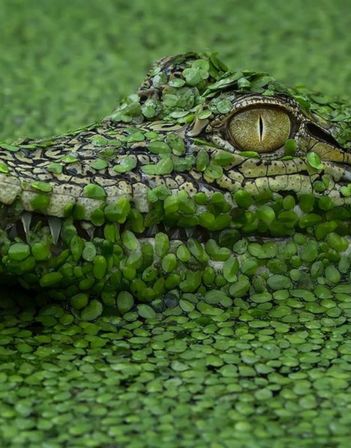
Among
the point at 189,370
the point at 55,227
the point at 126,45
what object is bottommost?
the point at 189,370

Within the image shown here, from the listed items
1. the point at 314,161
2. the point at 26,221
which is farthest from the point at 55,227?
the point at 314,161

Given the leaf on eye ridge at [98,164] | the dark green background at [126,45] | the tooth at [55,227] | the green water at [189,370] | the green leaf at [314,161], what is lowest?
the green water at [189,370]

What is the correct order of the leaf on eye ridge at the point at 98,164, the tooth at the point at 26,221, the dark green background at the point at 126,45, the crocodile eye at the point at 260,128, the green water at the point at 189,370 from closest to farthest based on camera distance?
the green water at the point at 189,370 < the tooth at the point at 26,221 < the leaf on eye ridge at the point at 98,164 < the crocodile eye at the point at 260,128 < the dark green background at the point at 126,45

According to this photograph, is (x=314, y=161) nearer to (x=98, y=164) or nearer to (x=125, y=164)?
(x=125, y=164)

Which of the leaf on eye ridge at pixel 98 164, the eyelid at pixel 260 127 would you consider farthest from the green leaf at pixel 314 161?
the leaf on eye ridge at pixel 98 164

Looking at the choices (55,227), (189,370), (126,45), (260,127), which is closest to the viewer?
(189,370)

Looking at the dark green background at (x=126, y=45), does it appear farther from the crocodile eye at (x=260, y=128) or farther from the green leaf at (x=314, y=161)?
the green leaf at (x=314, y=161)

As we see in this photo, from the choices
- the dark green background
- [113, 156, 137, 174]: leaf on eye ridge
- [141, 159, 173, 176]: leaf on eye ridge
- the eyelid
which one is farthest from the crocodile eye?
the dark green background
